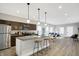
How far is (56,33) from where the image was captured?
9.32 m

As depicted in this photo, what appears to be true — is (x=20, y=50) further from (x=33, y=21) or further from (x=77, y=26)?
(x=77, y=26)

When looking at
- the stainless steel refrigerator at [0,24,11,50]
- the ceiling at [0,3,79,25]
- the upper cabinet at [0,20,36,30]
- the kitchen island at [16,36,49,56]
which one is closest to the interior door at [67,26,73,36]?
the ceiling at [0,3,79,25]

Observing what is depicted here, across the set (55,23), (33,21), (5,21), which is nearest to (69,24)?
(55,23)

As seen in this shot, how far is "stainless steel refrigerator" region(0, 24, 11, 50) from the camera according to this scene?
6.27 metres

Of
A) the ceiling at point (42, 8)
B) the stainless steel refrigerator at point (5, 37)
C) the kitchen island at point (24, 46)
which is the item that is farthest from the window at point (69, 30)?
the stainless steel refrigerator at point (5, 37)

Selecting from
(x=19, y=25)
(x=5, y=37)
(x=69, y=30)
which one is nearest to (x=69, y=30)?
(x=69, y=30)

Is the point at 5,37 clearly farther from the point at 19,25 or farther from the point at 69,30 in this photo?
the point at 69,30

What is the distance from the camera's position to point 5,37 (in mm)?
6473

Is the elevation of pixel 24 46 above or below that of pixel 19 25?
below

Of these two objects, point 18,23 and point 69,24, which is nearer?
point 18,23

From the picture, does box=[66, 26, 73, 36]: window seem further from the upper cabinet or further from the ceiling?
the upper cabinet

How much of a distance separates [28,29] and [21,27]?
3.20 feet

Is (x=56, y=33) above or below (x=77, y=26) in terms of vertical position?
below

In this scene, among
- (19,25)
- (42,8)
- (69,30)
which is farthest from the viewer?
(69,30)
